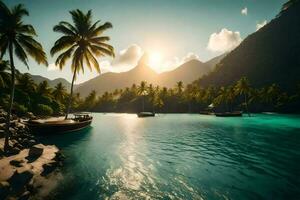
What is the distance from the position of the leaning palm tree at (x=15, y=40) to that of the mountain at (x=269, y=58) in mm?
136270

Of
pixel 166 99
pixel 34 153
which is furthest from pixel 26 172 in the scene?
pixel 166 99

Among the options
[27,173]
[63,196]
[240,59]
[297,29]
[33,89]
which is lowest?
[63,196]

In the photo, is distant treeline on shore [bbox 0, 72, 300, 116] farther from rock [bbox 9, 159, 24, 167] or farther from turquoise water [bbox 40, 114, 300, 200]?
turquoise water [bbox 40, 114, 300, 200]

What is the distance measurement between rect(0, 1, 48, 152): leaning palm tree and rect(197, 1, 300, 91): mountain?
447ft

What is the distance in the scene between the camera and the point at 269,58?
145 m

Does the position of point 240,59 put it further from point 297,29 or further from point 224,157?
point 224,157

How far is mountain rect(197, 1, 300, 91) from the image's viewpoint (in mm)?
132875

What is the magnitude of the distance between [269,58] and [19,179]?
551ft

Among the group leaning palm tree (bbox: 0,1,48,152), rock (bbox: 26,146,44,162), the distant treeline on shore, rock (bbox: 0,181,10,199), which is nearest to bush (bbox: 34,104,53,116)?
the distant treeline on shore

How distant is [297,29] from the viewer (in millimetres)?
144750

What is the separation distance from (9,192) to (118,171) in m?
6.06

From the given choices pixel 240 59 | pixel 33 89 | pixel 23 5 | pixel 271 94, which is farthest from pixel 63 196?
pixel 240 59

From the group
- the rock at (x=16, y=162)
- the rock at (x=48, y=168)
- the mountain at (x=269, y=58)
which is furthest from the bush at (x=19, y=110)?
the mountain at (x=269, y=58)

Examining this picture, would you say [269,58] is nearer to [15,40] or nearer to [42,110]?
[42,110]
